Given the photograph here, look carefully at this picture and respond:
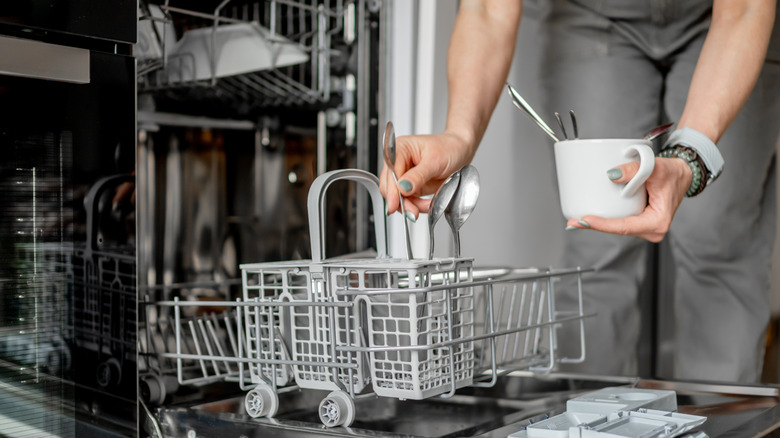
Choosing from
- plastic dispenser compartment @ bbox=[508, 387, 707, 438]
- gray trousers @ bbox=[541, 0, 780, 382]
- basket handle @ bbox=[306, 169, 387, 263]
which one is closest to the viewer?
plastic dispenser compartment @ bbox=[508, 387, 707, 438]

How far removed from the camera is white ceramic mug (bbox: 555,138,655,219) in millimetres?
783

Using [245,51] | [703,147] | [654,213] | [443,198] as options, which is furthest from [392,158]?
[245,51]

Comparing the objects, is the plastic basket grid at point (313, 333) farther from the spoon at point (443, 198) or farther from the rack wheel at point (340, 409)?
the spoon at point (443, 198)

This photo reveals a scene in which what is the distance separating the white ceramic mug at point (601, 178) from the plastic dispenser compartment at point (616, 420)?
0.60ft

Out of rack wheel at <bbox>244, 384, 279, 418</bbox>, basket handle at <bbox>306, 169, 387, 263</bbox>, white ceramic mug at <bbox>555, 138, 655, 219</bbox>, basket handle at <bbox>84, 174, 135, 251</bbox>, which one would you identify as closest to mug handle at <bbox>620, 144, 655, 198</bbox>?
white ceramic mug at <bbox>555, 138, 655, 219</bbox>

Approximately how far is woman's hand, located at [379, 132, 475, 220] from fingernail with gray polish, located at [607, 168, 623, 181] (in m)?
0.18

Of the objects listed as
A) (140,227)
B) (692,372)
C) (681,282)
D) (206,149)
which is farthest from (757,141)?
(140,227)

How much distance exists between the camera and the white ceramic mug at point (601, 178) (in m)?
0.78

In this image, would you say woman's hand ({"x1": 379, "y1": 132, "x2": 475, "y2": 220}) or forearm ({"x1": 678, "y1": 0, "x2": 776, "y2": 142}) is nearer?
woman's hand ({"x1": 379, "y1": 132, "x2": 475, "y2": 220})

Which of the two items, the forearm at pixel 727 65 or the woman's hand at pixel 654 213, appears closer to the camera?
the woman's hand at pixel 654 213

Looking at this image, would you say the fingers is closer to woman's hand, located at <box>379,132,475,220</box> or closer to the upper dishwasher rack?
woman's hand, located at <box>379,132,475,220</box>

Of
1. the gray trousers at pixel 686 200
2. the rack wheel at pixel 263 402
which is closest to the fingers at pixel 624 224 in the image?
the rack wheel at pixel 263 402

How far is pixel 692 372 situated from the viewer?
4.99 feet

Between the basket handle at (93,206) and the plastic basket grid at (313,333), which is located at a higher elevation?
the basket handle at (93,206)
